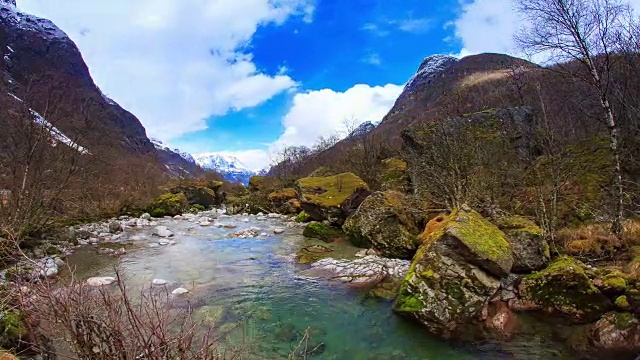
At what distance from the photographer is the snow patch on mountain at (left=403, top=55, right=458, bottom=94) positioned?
14300 centimetres

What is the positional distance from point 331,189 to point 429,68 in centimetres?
14984

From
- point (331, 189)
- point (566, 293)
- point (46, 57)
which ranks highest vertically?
point (46, 57)

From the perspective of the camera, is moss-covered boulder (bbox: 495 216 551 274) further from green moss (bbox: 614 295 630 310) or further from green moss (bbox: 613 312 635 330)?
green moss (bbox: 613 312 635 330)

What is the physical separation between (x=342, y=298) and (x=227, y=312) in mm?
2718

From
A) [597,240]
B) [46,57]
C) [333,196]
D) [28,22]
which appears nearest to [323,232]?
[333,196]

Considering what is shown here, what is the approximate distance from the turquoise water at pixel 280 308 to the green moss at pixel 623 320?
1161mm

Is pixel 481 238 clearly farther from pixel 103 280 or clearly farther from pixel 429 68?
pixel 429 68

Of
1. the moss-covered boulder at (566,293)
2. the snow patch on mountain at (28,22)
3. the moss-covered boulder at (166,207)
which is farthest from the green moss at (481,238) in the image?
the snow patch on mountain at (28,22)

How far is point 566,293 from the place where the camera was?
6.64 meters

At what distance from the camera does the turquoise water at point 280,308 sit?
586cm

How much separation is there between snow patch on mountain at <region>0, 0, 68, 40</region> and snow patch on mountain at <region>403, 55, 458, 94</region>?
444 feet

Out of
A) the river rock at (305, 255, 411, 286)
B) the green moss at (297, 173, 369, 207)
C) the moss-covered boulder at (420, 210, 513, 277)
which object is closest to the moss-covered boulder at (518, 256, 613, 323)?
the moss-covered boulder at (420, 210, 513, 277)

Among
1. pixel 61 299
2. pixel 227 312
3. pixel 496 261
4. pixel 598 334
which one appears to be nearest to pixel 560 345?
pixel 598 334

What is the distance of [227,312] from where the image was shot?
7355 mm
